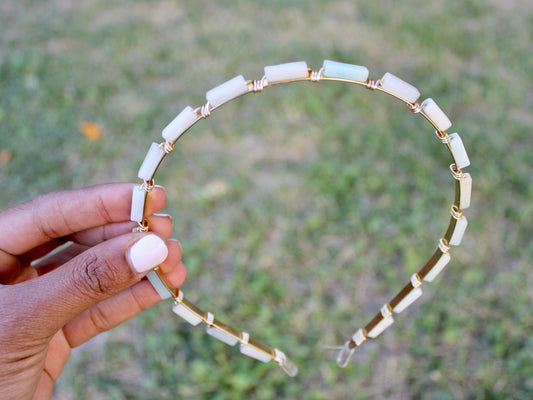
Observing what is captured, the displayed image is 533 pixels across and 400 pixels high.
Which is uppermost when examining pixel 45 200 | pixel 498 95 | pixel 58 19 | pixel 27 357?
pixel 58 19

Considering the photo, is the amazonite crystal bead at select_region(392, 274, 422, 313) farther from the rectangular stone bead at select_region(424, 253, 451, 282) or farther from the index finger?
the index finger

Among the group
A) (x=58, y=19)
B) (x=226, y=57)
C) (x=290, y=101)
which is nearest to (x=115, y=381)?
(x=290, y=101)

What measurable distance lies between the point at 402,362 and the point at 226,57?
7.53ft

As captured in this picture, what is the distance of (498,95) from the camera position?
9.23ft

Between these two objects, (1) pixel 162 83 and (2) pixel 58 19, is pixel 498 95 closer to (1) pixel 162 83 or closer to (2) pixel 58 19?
(1) pixel 162 83

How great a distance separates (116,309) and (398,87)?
3.48ft

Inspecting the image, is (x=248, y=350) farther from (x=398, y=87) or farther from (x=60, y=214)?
(x=398, y=87)

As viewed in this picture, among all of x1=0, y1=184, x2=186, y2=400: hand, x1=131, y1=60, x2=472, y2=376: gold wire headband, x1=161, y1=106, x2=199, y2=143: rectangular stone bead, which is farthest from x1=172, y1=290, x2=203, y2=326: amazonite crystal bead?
x1=161, y1=106, x2=199, y2=143: rectangular stone bead

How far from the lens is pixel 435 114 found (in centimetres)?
→ 116

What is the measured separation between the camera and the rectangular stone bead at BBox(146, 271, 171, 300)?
52.1 inches

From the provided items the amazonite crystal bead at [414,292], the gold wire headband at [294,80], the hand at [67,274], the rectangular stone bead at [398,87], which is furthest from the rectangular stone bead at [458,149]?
the hand at [67,274]

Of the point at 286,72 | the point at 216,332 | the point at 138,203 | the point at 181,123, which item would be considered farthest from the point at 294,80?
the point at 216,332

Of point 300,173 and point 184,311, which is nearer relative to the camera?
point 184,311

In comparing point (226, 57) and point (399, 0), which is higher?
point (226, 57)
